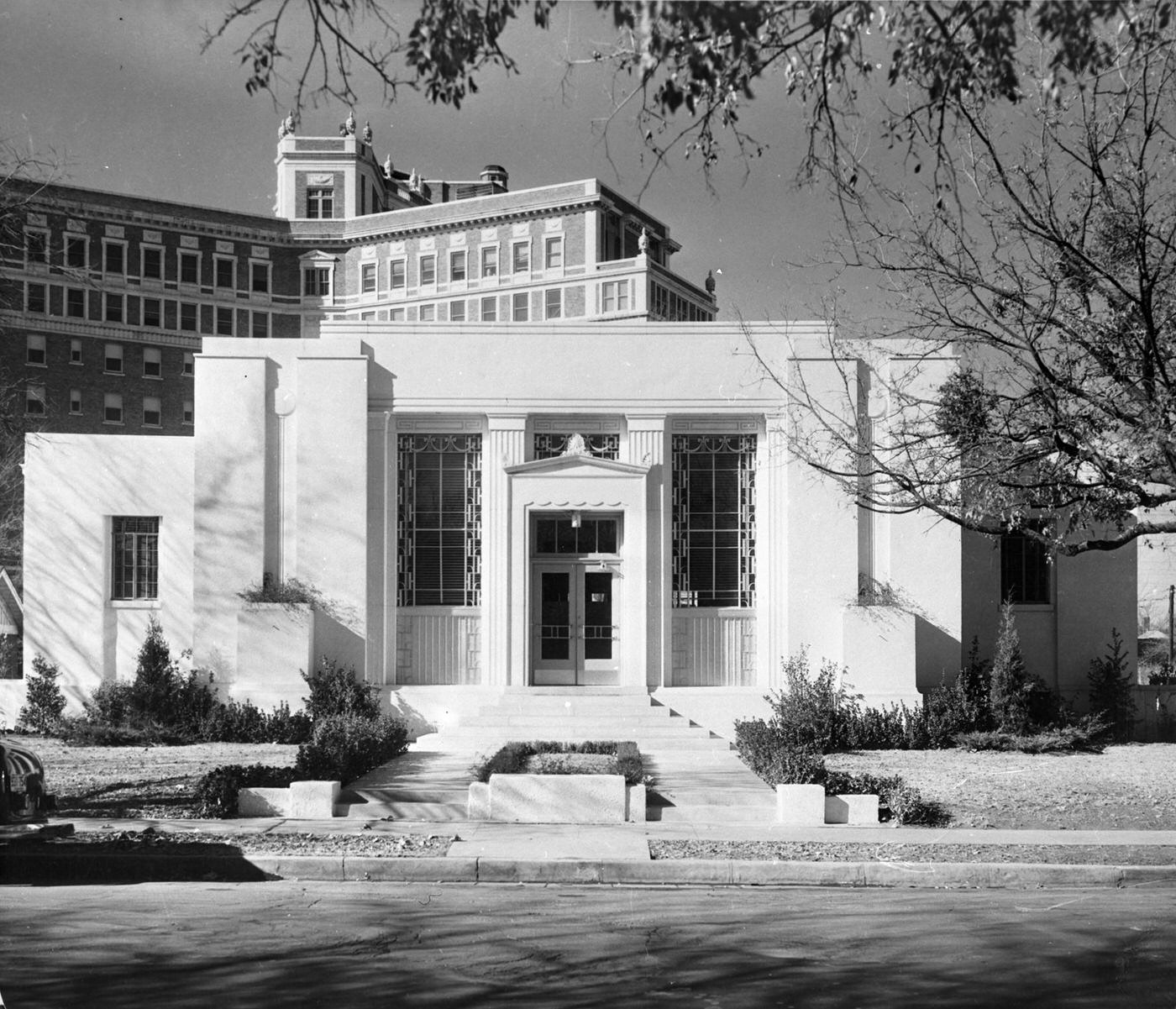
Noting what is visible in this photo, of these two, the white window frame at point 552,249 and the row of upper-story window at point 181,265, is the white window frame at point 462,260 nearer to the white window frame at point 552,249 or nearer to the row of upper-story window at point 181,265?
the white window frame at point 552,249

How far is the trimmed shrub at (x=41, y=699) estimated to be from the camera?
1961 centimetres

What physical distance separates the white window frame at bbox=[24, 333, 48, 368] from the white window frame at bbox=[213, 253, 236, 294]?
1005 cm

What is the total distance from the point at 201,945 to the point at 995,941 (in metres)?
5.36

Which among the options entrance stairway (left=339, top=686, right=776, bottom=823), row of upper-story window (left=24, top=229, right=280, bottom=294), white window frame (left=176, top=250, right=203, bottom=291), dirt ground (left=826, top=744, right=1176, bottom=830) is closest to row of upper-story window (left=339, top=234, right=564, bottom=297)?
row of upper-story window (left=24, top=229, right=280, bottom=294)

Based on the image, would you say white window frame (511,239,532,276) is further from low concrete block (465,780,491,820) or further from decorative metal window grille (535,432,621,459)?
low concrete block (465,780,491,820)

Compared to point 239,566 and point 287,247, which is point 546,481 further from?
point 287,247

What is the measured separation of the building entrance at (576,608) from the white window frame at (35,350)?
4021 centimetres

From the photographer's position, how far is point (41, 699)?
19.8 m

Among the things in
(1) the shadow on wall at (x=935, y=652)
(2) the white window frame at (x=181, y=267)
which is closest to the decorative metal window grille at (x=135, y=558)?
(1) the shadow on wall at (x=935, y=652)

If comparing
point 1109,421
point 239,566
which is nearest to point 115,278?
point 239,566

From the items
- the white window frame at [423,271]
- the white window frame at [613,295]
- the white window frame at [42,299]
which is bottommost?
the white window frame at [613,295]

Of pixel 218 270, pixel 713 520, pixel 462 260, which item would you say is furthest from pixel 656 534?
pixel 218 270

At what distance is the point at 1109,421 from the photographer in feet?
42.9

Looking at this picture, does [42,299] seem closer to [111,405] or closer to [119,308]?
[119,308]
